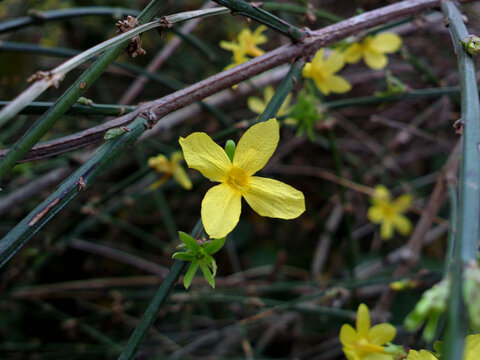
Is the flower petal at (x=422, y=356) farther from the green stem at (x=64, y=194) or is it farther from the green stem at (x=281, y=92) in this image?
the green stem at (x=64, y=194)

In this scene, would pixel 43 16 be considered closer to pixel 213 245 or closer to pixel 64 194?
pixel 64 194

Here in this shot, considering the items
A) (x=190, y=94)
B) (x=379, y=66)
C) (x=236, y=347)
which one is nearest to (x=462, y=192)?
(x=190, y=94)

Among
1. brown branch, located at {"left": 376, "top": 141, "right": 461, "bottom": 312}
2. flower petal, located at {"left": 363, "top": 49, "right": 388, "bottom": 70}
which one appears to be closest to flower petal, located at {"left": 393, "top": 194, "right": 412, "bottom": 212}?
brown branch, located at {"left": 376, "top": 141, "right": 461, "bottom": 312}

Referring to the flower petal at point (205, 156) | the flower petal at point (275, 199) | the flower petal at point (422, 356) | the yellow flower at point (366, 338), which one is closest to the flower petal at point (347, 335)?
the yellow flower at point (366, 338)

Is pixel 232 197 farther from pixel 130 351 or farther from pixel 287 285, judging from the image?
pixel 287 285

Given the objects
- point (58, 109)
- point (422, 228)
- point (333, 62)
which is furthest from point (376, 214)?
point (58, 109)

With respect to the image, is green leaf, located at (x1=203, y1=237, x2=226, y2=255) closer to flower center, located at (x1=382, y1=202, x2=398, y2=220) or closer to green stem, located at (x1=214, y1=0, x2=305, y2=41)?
green stem, located at (x1=214, y1=0, x2=305, y2=41)
